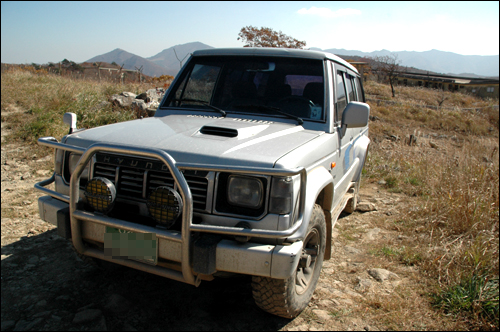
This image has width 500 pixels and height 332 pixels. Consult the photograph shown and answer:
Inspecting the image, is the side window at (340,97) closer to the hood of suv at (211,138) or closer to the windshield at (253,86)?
the windshield at (253,86)

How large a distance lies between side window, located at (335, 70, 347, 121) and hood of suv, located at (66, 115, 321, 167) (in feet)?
1.85

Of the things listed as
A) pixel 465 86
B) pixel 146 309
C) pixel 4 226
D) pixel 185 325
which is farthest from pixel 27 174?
pixel 465 86

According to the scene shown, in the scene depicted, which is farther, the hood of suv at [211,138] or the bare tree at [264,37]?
the bare tree at [264,37]

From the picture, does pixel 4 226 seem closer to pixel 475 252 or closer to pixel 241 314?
pixel 241 314

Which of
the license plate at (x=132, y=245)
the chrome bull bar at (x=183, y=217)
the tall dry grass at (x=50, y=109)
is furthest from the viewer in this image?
the tall dry grass at (x=50, y=109)

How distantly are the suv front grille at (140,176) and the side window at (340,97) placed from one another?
1.67m

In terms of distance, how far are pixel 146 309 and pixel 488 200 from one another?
13.4 ft

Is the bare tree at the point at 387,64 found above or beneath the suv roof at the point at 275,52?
above

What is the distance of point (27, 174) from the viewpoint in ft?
17.5

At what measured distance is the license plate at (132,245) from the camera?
6.41 ft

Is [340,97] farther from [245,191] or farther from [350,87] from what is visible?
[245,191]

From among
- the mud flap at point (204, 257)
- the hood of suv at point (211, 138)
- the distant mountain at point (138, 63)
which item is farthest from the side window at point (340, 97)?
the distant mountain at point (138, 63)

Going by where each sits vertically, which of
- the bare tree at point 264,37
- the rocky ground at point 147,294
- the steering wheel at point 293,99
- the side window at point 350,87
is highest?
the bare tree at point 264,37

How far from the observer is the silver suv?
1.87m
